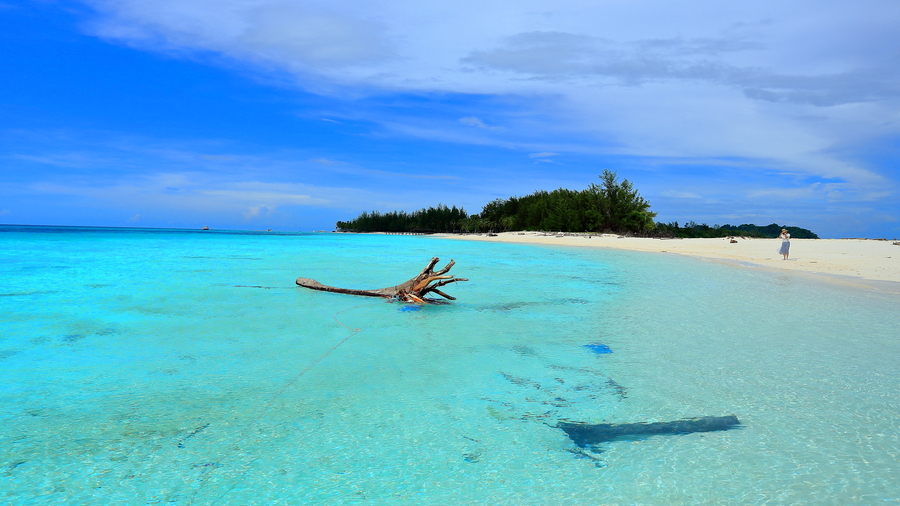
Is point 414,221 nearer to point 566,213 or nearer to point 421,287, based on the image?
Result: point 566,213

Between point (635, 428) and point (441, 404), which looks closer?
point (635, 428)

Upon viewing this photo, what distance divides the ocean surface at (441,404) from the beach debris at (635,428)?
0.06 m

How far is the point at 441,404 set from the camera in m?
4.15

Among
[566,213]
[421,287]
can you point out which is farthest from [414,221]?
[421,287]

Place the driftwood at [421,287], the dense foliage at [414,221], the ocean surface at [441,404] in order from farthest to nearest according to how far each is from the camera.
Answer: the dense foliage at [414,221] < the driftwood at [421,287] < the ocean surface at [441,404]

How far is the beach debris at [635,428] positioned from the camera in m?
3.51

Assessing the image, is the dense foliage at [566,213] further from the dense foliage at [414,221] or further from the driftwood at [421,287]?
the driftwood at [421,287]

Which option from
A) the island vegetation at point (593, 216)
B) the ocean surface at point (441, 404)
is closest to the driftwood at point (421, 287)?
the ocean surface at point (441, 404)

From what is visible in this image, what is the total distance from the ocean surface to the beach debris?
6 centimetres

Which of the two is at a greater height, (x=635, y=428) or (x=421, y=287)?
(x=421, y=287)

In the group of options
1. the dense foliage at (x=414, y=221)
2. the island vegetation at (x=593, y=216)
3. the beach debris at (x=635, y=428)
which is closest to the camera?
the beach debris at (x=635, y=428)

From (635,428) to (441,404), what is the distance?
154cm

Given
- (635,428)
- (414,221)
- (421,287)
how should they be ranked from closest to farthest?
(635,428)
(421,287)
(414,221)

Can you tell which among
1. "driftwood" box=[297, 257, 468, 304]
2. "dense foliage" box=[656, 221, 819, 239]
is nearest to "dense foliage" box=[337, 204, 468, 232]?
"dense foliage" box=[656, 221, 819, 239]
